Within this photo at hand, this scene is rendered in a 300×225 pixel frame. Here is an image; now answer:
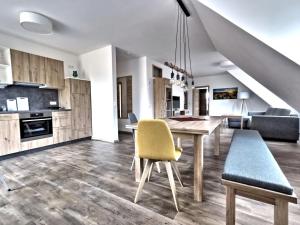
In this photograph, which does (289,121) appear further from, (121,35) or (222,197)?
(121,35)

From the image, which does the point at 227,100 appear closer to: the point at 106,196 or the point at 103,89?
the point at 103,89

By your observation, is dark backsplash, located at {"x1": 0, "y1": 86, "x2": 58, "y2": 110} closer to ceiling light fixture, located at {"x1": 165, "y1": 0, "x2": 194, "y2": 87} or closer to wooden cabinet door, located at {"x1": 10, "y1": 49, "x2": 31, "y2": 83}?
wooden cabinet door, located at {"x1": 10, "y1": 49, "x2": 31, "y2": 83}

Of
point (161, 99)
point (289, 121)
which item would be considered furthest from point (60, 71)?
point (289, 121)

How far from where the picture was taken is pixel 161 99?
5605 millimetres

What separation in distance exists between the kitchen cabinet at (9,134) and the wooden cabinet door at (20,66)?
851 mm

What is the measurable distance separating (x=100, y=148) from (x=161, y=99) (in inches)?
111

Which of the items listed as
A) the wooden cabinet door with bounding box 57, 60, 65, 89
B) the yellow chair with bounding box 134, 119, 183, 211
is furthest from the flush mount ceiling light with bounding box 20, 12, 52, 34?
the yellow chair with bounding box 134, 119, 183, 211

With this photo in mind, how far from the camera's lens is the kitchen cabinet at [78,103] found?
4281 millimetres

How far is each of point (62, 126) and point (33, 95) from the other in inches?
43.7

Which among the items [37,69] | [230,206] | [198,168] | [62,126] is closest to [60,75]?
[37,69]

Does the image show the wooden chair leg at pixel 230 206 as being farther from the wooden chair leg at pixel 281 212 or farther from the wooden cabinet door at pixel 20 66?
the wooden cabinet door at pixel 20 66

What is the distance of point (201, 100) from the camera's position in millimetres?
9820

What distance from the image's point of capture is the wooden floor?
144 centimetres

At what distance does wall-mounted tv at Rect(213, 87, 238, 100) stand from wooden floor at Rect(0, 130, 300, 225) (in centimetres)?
580
